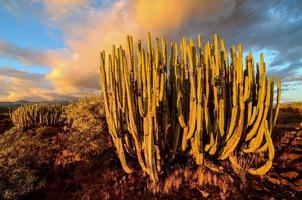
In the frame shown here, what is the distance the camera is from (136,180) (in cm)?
700

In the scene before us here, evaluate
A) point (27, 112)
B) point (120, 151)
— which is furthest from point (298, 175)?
point (27, 112)

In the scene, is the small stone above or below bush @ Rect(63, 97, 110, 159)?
below

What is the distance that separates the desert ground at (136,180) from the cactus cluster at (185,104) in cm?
37

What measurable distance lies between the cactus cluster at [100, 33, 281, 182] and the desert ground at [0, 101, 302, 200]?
37 cm

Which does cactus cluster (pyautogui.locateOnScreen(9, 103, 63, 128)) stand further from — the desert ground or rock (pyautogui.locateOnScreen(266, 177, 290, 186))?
rock (pyautogui.locateOnScreen(266, 177, 290, 186))

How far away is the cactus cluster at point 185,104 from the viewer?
6547mm

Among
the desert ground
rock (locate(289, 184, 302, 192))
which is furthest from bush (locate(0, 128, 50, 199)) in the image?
rock (locate(289, 184, 302, 192))

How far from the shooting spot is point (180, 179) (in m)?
6.50

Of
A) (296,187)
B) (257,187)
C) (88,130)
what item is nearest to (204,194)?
(257,187)

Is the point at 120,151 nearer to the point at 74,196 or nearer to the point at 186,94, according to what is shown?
the point at 74,196

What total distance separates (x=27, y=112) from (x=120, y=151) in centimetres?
1448

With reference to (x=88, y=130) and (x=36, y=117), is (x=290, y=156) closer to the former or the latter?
(x=88, y=130)

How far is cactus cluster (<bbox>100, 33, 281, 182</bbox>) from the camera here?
6.55 m

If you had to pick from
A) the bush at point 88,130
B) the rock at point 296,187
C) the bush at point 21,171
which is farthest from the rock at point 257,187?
the bush at point 21,171
